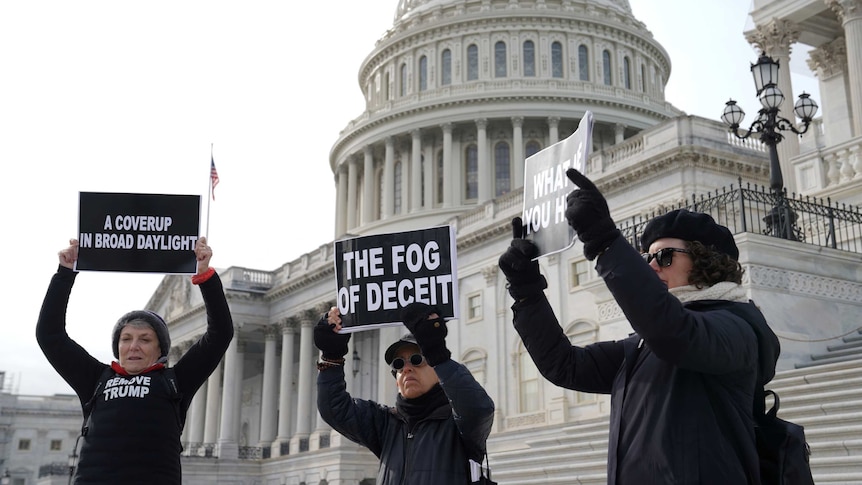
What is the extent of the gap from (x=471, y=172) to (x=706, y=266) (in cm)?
6049

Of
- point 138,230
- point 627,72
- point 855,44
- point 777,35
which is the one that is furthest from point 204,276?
point 627,72

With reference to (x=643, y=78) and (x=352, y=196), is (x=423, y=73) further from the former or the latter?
(x=643, y=78)

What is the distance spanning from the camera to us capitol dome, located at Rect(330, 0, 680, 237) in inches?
2498

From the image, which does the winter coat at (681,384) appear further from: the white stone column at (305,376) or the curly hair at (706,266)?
the white stone column at (305,376)

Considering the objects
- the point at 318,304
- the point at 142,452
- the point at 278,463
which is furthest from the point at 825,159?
the point at 278,463

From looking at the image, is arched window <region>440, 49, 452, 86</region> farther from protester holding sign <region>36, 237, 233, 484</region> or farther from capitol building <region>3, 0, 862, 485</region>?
protester holding sign <region>36, 237, 233, 484</region>

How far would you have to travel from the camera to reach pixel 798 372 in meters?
14.6

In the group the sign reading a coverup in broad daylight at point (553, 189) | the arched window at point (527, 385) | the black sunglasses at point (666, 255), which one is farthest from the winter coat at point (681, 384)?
the arched window at point (527, 385)

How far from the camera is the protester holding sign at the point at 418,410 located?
4715 mm

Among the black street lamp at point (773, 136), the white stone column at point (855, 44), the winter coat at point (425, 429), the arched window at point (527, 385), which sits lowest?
the winter coat at point (425, 429)

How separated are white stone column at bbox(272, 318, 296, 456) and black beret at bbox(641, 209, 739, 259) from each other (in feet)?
176

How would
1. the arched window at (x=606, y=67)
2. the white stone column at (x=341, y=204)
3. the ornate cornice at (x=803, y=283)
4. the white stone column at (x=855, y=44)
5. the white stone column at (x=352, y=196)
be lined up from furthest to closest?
the white stone column at (x=341, y=204)
the white stone column at (x=352, y=196)
the arched window at (x=606, y=67)
the white stone column at (x=855, y=44)
the ornate cornice at (x=803, y=283)

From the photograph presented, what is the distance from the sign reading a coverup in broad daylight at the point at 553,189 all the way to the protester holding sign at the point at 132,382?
1899 mm

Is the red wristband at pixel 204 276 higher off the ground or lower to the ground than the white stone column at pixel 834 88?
lower
